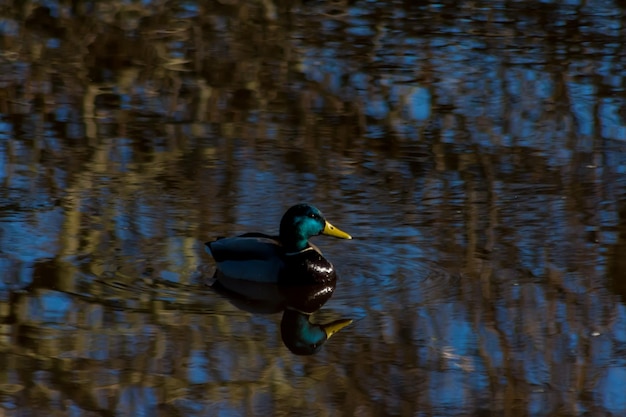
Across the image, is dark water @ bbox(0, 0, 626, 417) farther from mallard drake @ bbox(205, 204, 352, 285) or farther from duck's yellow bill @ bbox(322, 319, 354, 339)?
mallard drake @ bbox(205, 204, 352, 285)

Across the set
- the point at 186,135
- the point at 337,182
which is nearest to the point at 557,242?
the point at 337,182

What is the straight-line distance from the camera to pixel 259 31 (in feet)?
41.5

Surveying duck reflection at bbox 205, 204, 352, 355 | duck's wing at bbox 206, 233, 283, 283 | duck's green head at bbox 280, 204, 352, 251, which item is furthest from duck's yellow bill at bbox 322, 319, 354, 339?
duck's green head at bbox 280, 204, 352, 251

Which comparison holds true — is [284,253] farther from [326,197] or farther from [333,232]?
[326,197]

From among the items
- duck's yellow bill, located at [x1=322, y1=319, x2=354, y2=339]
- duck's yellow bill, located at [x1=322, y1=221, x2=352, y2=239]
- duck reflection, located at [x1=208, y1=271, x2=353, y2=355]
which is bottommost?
duck reflection, located at [x1=208, y1=271, x2=353, y2=355]

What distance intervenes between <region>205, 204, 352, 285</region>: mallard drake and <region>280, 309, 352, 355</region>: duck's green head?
465 mm

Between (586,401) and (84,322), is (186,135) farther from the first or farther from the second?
(586,401)

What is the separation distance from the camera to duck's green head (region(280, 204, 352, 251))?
7801 mm

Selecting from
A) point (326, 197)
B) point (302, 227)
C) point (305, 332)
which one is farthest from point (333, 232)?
point (305, 332)

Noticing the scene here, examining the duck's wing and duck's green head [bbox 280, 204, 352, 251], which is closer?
the duck's wing

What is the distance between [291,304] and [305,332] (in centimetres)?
62

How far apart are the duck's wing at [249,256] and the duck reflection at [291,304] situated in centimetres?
5

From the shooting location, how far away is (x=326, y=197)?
8.82 metres

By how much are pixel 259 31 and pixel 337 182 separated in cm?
391
